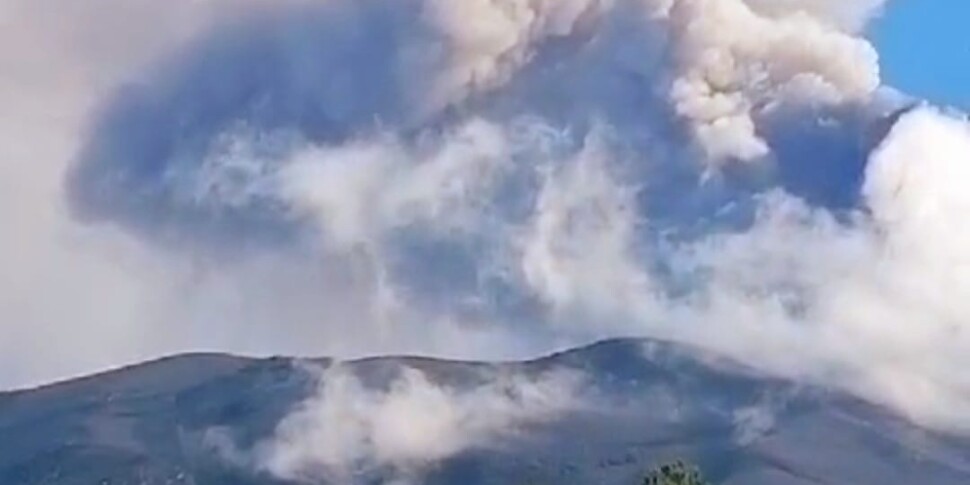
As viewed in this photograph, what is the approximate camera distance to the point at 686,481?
83438 mm

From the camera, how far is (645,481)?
8631 cm

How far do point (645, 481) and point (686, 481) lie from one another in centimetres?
321
